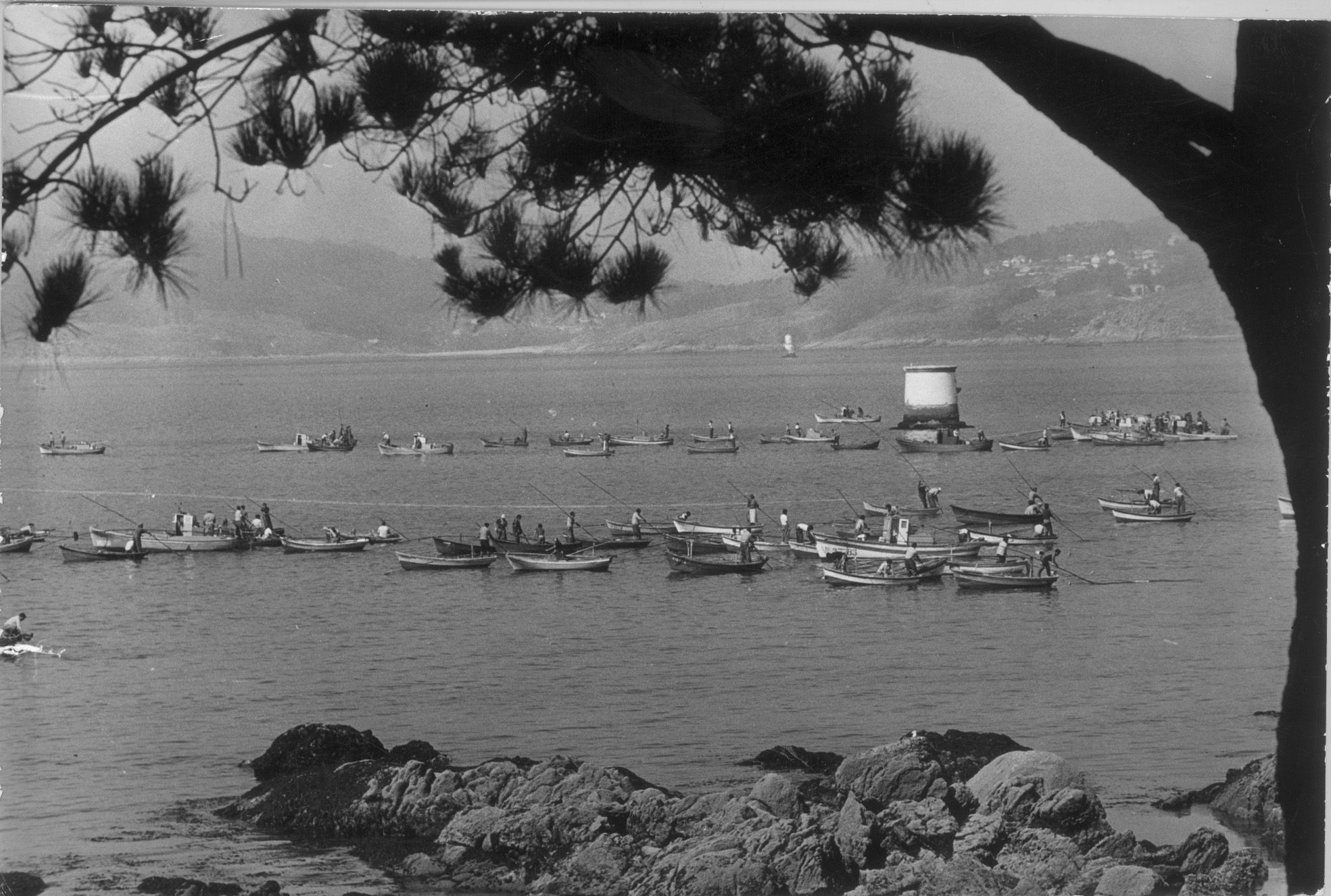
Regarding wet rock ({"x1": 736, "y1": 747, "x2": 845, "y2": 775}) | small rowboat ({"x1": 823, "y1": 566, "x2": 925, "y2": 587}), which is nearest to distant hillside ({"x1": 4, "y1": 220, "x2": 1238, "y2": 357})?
small rowboat ({"x1": 823, "y1": 566, "x2": 925, "y2": 587})

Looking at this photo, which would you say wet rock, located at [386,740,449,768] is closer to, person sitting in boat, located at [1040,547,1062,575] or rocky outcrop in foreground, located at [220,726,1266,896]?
rocky outcrop in foreground, located at [220,726,1266,896]

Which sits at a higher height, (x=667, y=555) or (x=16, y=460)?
(x=16, y=460)

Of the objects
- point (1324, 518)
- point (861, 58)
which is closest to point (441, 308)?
point (861, 58)

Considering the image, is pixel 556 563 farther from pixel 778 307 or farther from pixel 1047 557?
pixel 1047 557

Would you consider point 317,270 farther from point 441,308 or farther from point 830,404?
point 830,404

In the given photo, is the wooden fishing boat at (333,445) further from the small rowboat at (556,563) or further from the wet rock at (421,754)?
the wet rock at (421,754)

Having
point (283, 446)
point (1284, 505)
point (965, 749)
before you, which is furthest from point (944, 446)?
point (283, 446)

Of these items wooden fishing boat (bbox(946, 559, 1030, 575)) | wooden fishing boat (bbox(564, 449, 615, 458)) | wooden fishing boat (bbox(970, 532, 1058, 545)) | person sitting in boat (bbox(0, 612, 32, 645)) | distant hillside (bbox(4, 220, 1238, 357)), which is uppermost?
distant hillside (bbox(4, 220, 1238, 357))
